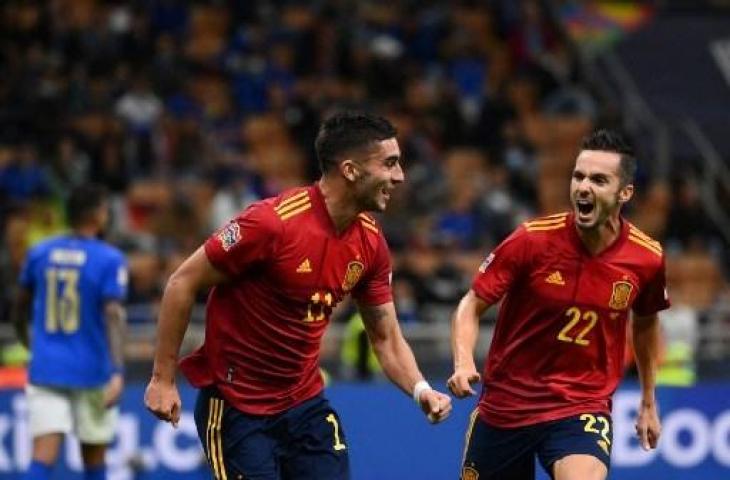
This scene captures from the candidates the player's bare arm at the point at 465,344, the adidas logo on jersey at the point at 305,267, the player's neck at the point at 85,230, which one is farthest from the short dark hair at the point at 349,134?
the player's neck at the point at 85,230

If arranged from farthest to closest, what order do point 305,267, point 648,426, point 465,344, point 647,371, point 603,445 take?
1. point 647,371
2. point 648,426
3. point 603,445
4. point 465,344
5. point 305,267

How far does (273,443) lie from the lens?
25.4ft

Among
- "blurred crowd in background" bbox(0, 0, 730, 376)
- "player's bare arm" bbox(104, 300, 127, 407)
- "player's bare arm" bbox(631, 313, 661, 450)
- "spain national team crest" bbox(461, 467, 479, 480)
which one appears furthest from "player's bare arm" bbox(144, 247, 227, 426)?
"blurred crowd in background" bbox(0, 0, 730, 376)

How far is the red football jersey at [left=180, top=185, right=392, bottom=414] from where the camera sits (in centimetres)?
766

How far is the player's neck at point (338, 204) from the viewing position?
7.80 metres

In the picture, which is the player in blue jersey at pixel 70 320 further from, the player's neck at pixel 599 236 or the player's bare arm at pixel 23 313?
the player's neck at pixel 599 236

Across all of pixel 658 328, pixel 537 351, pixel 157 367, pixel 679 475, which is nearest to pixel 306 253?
pixel 157 367

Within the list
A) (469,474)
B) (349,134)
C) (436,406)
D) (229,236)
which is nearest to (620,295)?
(469,474)

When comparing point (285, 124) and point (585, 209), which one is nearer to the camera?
point (585, 209)

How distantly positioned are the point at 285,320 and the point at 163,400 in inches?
24.2

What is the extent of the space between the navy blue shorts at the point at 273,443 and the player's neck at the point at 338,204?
0.77 metres

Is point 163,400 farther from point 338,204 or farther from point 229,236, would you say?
point 338,204

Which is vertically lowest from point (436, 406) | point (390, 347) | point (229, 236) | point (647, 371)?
point (647, 371)

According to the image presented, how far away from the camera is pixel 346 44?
21.0 meters
